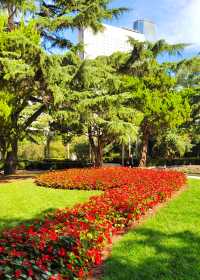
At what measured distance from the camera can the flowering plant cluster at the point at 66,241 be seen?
4.39 m

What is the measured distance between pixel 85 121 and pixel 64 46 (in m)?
4.88

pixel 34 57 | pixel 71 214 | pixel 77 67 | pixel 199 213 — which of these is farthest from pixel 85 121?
pixel 71 214

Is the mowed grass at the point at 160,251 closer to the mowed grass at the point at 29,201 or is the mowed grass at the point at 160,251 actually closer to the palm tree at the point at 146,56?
the mowed grass at the point at 29,201

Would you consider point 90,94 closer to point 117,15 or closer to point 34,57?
point 34,57

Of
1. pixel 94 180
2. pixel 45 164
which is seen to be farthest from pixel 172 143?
pixel 94 180

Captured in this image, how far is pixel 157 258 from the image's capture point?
20.0 feet

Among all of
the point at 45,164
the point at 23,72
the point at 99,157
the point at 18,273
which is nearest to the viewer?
the point at 18,273

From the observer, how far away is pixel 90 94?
18391mm

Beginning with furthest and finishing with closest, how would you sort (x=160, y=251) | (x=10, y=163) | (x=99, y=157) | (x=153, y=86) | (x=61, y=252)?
1. (x=153, y=86)
2. (x=99, y=157)
3. (x=10, y=163)
4. (x=160, y=251)
5. (x=61, y=252)

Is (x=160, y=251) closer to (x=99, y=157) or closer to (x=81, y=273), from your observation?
(x=81, y=273)

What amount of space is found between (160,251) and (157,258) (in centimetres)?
35

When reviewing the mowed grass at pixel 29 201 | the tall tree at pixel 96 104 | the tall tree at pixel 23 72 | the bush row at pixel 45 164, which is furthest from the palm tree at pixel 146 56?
the mowed grass at pixel 29 201

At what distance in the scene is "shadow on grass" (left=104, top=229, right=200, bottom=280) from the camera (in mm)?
5414

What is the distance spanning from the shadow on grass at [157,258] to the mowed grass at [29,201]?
9.79 ft
